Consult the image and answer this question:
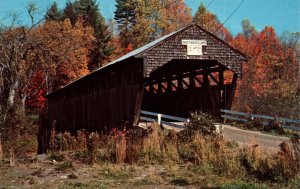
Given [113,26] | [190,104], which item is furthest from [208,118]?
[113,26]

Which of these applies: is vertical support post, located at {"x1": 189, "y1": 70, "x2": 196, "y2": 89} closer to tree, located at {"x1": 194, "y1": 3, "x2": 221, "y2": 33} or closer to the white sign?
the white sign

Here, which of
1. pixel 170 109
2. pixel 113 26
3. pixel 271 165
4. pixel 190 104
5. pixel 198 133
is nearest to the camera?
pixel 271 165

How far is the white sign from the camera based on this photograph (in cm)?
1889

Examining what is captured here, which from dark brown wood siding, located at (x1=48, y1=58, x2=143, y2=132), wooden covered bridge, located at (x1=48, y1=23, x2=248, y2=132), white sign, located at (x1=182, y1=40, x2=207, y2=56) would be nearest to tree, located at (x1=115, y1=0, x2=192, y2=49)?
dark brown wood siding, located at (x1=48, y1=58, x2=143, y2=132)

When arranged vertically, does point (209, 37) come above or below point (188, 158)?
above

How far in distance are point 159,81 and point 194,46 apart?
8.81 metres

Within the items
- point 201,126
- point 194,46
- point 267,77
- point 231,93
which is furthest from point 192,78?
point 267,77

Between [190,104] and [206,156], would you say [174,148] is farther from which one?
[190,104]

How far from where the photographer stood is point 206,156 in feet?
36.1

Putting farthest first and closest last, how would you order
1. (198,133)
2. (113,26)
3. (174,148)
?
(113,26), (198,133), (174,148)

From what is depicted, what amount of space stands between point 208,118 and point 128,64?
262 inches

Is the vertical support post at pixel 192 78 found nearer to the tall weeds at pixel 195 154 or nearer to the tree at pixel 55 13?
the tall weeds at pixel 195 154

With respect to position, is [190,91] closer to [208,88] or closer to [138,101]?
[208,88]

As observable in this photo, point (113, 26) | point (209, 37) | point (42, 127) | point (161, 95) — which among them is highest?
point (113, 26)
